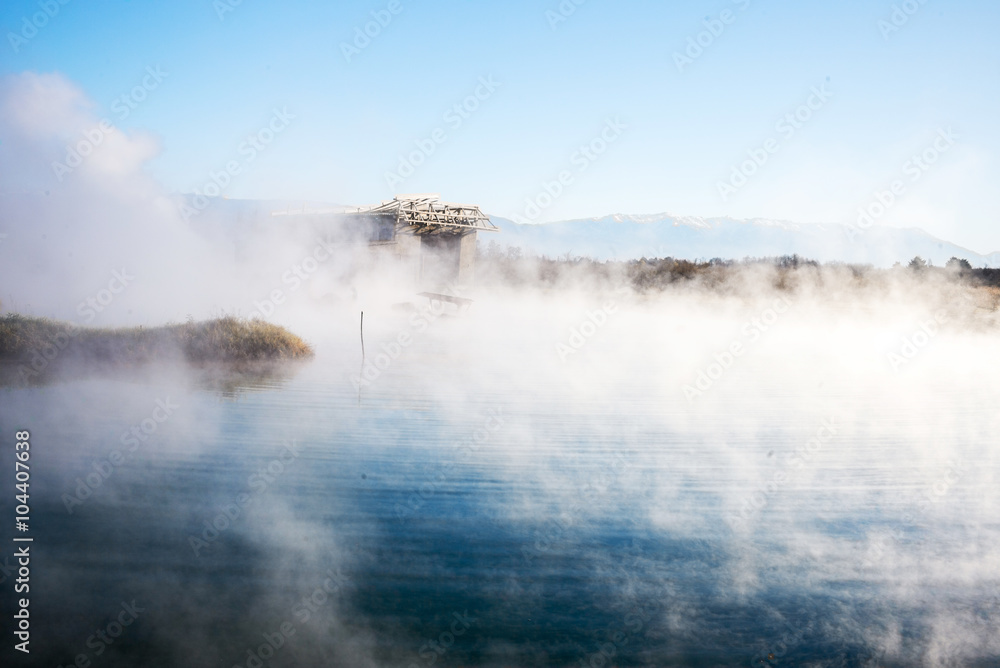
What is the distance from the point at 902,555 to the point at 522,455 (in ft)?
12.9

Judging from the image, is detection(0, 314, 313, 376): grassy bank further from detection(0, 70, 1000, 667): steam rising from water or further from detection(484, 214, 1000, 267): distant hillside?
detection(484, 214, 1000, 267): distant hillside

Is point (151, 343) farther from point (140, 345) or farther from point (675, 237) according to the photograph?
point (675, 237)

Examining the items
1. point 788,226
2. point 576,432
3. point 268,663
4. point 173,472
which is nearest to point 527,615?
point 268,663

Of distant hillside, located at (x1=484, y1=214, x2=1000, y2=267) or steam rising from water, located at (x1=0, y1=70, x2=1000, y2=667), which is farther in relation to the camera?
distant hillside, located at (x1=484, y1=214, x2=1000, y2=267)

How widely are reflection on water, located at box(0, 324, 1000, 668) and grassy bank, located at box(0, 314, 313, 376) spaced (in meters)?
2.47

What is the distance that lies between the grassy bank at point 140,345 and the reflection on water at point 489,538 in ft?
8.10

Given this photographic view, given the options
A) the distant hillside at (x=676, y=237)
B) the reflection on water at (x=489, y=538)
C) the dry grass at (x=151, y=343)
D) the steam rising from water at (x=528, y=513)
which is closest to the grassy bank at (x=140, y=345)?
the dry grass at (x=151, y=343)

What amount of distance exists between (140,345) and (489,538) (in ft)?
33.5

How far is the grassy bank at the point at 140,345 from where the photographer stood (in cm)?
1218

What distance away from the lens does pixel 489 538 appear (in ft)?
18.5

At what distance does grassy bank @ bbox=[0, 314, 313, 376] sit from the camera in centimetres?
1218

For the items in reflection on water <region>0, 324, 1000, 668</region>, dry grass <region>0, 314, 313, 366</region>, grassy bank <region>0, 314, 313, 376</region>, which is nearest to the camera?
reflection on water <region>0, 324, 1000, 668</region>

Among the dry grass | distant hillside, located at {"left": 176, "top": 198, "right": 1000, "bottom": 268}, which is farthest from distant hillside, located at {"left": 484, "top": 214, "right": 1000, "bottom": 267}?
the dry grass

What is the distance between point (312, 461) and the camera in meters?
7.38
